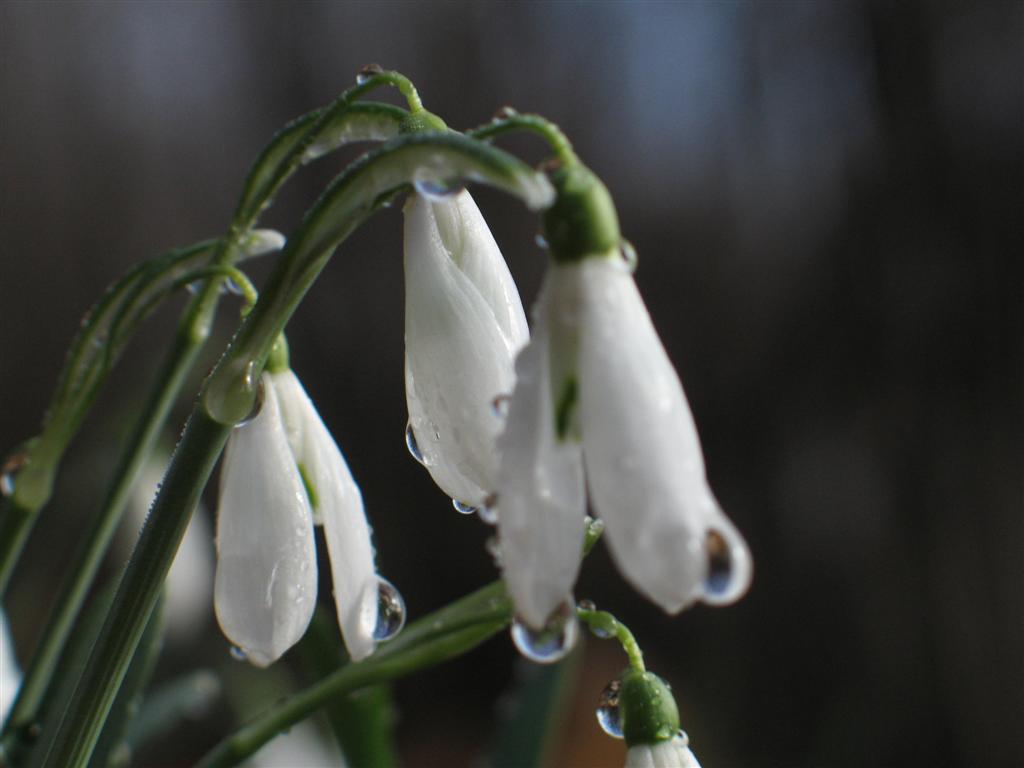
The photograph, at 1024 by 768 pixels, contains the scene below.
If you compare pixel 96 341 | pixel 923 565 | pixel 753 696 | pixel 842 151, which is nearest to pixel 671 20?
pixel 842 151

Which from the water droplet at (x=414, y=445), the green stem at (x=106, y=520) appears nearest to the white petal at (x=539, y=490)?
the water droplet at (x=414, y=445)

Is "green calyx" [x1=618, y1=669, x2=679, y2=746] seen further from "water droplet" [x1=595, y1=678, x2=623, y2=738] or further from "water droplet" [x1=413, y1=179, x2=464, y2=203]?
"water droplet" [x1=413, y1=179, x2=464, y2=203]

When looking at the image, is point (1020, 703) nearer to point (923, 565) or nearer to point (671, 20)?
point (923, 565)

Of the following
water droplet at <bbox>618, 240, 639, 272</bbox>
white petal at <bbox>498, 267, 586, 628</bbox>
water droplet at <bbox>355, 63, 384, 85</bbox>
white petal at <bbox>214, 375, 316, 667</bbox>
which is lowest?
white petal at <bbox>214, 375, 316, 667</bbox>

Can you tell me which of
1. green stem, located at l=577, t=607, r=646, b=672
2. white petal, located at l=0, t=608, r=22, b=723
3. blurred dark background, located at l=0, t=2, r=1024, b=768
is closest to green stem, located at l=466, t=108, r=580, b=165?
green stem, located at l=577, t=607, r=646, b=672

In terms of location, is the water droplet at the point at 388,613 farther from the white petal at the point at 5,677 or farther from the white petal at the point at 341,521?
the white petal at the point at 5,677
